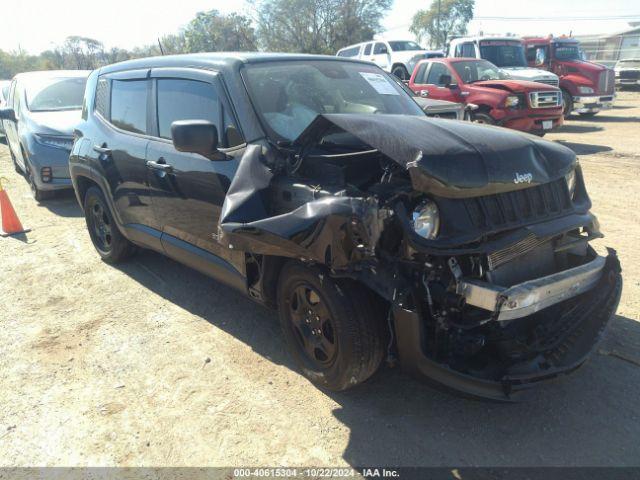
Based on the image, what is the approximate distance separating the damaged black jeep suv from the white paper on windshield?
0.24 m

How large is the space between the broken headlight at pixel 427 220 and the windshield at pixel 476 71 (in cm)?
1052

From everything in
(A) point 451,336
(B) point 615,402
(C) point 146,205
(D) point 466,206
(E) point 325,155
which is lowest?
(B) point 615,402

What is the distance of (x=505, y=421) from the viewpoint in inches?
112

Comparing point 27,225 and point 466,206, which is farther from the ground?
point 466,206

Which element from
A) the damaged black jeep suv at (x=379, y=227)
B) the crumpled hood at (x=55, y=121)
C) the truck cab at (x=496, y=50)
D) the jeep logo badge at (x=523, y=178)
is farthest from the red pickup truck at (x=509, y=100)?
the jeep logo badge at (x=523, y=178)

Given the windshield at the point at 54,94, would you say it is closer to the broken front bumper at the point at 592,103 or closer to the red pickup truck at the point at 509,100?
the red pickup truck at the point at 509,100

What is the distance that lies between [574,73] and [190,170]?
589 inches

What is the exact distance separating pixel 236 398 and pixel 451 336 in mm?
1388

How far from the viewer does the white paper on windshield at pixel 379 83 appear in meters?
4.14

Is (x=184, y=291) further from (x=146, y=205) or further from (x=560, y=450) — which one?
(x=560, y=450)

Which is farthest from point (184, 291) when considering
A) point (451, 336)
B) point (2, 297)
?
point (451, 336)

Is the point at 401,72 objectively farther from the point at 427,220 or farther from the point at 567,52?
Result: the point at 427,220

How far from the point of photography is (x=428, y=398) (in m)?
3.07

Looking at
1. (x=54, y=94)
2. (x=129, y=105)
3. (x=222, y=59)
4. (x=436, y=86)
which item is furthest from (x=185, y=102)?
(x=436, y=86)
